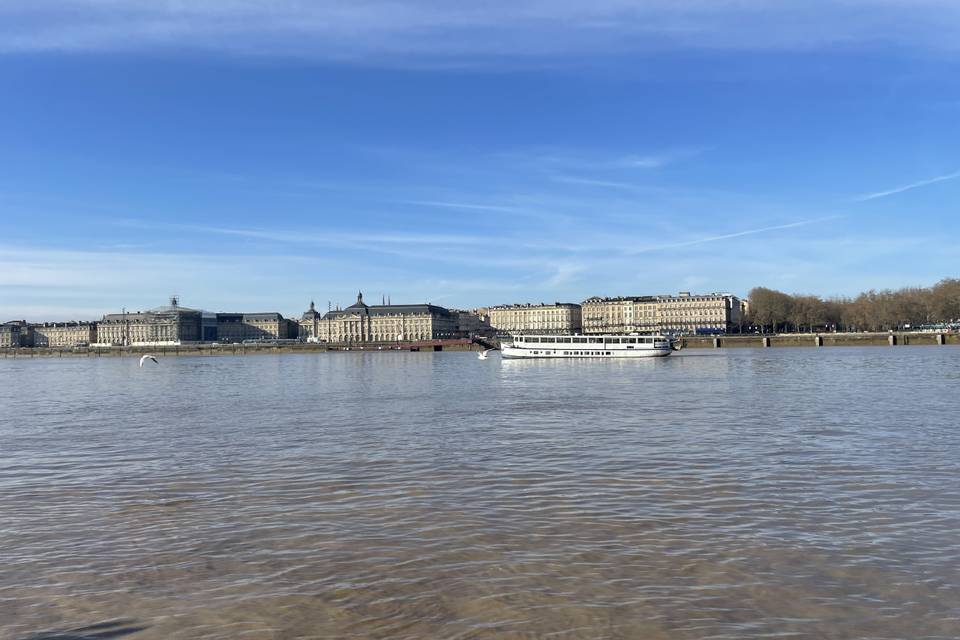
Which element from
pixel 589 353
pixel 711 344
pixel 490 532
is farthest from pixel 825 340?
pixel 490 532

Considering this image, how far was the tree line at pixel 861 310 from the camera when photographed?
150 m

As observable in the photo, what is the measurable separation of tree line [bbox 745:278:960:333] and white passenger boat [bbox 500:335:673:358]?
A: 7924cm

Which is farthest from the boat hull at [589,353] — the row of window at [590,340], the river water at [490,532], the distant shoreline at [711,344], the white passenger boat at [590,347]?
the river water at [490,532]

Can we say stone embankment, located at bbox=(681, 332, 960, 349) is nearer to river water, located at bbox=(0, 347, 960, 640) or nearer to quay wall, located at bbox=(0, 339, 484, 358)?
quay wall, located at bbox=(0, 339, 484, 358)

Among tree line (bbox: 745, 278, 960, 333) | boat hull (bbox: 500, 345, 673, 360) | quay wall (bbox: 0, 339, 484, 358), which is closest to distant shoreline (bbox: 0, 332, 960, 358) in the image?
quay wall (bbox: 0, 339, 484, 358)

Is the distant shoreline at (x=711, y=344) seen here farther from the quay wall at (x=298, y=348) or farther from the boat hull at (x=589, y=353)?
the boat hull at (x=589, y=353)

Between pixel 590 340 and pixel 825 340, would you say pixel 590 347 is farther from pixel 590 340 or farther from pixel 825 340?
pixel 825 340

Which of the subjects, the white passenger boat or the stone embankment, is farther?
the stone embankment

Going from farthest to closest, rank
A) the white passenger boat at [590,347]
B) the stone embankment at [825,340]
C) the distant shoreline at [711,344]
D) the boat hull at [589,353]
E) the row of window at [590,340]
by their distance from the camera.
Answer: the distant shoreline at [711,344] → the stone embankment at [825,340] → the row of window at [590,340] → the white passenger boat at [590,347] → the boat hull at [589,353]

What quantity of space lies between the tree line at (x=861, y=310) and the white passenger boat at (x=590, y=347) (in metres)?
79.2

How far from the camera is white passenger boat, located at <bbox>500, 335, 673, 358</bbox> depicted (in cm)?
9925

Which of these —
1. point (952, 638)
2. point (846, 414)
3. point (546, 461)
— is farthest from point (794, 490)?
point (846, 414)

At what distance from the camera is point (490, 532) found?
10984 millimetres

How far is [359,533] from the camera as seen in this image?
11039mm
